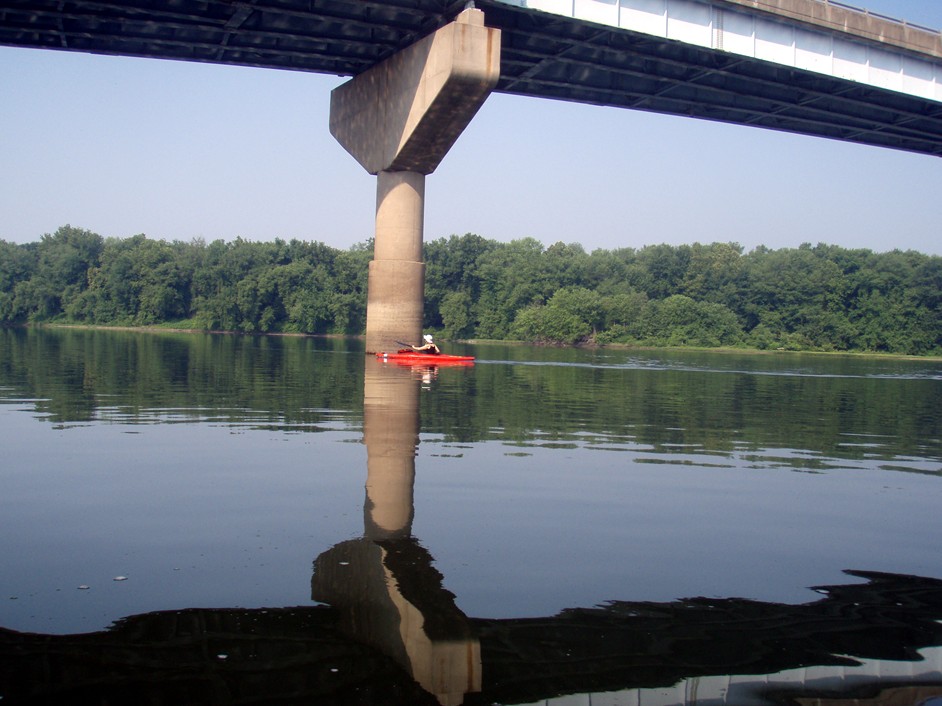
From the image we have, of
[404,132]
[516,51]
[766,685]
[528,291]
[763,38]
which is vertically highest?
[763,38]

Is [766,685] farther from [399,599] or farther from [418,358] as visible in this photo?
[418,358]

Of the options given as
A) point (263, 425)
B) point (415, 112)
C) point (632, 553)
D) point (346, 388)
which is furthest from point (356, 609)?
point (415, 112)

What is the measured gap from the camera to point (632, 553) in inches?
285

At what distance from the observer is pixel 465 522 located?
807cm

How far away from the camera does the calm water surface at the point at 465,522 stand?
18.1ft

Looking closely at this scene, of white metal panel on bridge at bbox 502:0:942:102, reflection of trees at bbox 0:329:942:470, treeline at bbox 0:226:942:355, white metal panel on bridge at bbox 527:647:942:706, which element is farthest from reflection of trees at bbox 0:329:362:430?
treeline at bbox 0:226:942:355

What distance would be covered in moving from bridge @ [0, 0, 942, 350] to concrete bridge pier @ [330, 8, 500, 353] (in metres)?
0.07

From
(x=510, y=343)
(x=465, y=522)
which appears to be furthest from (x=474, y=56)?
(x=510, y=343)

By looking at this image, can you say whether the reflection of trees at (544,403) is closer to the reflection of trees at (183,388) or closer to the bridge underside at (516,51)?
the reflection of trees at (183,388)

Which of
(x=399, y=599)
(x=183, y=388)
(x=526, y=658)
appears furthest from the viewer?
(x=183, y=388)

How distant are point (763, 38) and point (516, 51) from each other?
975cm

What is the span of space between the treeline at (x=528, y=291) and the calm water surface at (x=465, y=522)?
285 ft

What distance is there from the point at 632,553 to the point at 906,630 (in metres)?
2.14

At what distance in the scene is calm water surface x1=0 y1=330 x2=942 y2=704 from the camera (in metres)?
5.53
